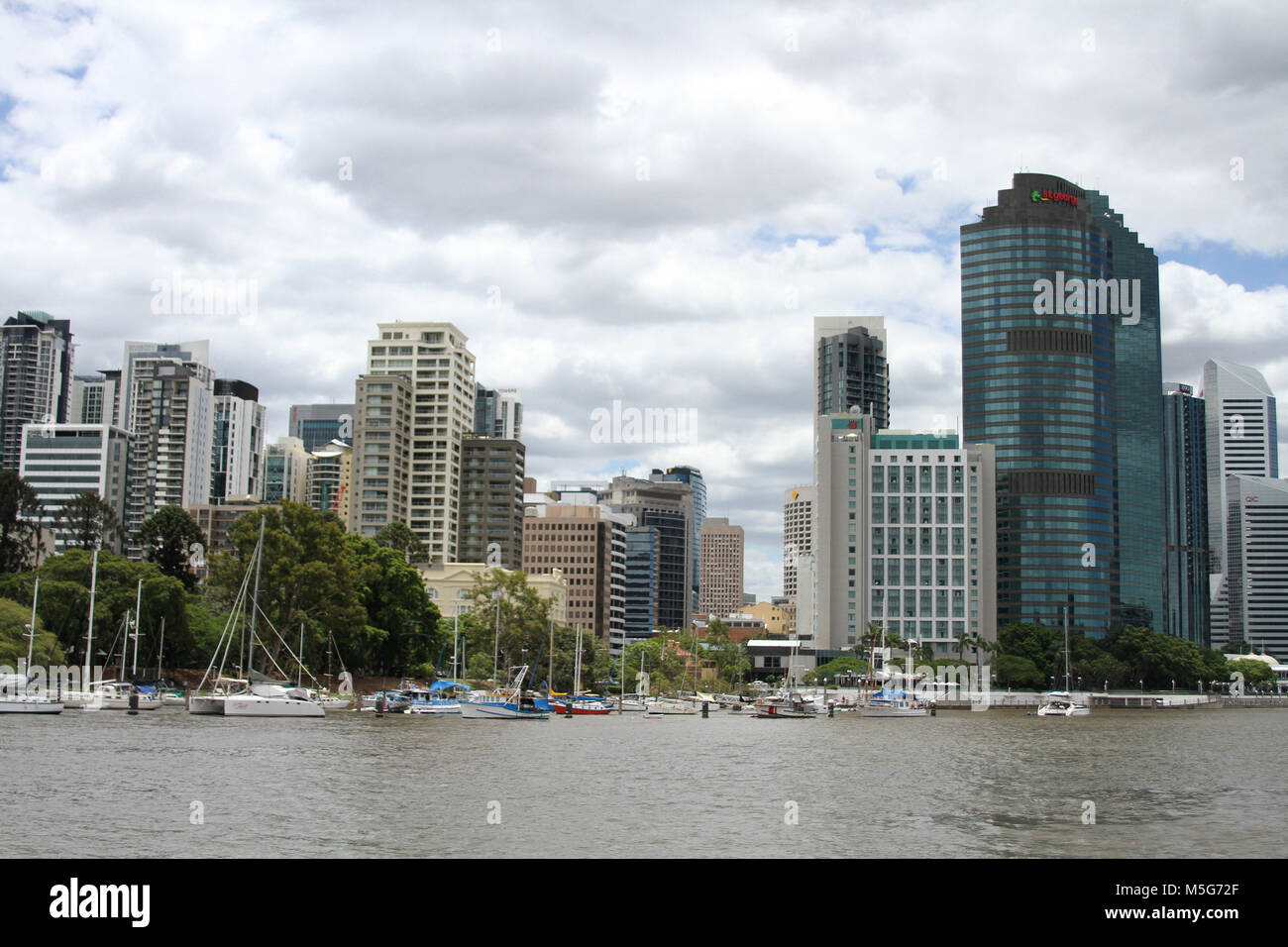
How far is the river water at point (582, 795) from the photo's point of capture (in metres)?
34.7

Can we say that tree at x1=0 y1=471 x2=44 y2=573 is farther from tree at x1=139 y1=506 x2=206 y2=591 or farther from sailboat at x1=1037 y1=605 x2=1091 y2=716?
sailboat at x1=1037 y1=605 x2=1091 y2=716

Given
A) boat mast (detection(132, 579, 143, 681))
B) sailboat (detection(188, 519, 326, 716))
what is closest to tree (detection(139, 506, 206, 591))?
boat mast (detection(132, 579, 143, 681))

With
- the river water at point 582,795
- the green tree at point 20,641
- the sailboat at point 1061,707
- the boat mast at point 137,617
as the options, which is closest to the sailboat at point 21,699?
the river water at point 582,795

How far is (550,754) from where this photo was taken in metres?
68.3

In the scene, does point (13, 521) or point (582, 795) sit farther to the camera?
point (13, 521)

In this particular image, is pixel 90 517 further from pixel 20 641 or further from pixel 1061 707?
pixel 1061 707

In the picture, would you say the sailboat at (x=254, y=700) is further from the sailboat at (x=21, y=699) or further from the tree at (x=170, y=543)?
the tree at (x=170, y=543)

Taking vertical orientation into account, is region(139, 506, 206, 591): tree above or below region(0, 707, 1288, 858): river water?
above

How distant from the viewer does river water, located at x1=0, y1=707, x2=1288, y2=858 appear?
34688 mm

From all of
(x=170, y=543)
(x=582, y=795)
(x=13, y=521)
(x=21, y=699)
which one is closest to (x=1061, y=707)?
(x=170, y=543)

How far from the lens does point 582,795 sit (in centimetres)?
4738

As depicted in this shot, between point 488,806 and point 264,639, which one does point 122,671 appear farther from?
point 488,806

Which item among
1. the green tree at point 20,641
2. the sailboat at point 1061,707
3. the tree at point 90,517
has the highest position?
the tree at point 90,517
